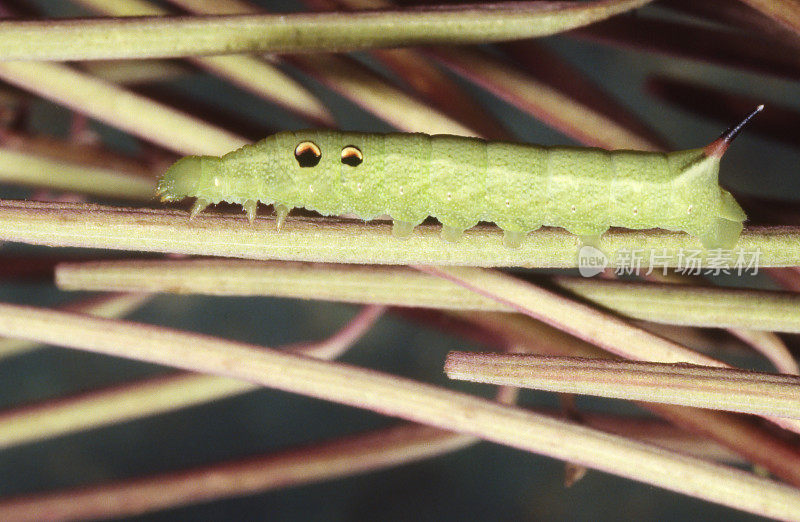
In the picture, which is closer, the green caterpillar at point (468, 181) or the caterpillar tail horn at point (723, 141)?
the caterpillar tail horn at point (723, 141)

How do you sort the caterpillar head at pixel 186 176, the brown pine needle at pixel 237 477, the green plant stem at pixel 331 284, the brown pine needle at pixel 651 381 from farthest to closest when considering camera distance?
the brown pine needle at pixel 237 477, the caterpillar head at pixel 186 176, the green plant stem at pixel 331 284, the brown pine needle at pixel 651 381

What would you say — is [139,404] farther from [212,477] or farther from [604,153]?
[604,153]

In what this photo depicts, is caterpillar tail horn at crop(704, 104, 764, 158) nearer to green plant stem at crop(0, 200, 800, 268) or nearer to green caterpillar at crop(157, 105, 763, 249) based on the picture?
green caterpillar at crop(157, 105, 763, 249)

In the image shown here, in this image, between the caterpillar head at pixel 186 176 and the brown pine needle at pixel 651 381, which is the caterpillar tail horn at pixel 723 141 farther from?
the caterpillar head at pixel 186 176

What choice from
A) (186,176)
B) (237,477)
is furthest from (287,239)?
(237,477)

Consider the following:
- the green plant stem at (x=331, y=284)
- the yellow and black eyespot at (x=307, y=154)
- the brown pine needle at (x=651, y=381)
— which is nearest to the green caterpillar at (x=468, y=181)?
the yellow and black eyespot at (x=307, y=154)

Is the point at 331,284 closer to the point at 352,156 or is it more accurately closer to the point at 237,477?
the point at 352,156

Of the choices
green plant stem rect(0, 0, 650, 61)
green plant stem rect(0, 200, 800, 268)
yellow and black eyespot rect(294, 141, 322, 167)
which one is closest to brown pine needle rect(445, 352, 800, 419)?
green plant stem rect(0, 200, 800, 268)

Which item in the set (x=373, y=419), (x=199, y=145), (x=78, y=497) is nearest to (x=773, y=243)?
(x=199, y=145)
